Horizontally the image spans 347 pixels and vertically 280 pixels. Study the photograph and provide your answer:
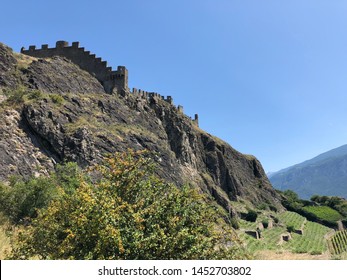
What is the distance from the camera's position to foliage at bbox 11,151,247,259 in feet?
30.2

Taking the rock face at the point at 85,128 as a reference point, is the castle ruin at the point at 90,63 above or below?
above

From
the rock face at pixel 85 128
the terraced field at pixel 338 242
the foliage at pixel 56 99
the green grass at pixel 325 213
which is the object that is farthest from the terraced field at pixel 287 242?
the foliage at pixel 56 99

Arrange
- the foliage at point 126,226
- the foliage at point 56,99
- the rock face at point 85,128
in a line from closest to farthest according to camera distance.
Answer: the foliage at point 126,226 → the rock face at point 85,128 → the foliage at point 56,99

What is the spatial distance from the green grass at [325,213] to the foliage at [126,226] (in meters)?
118

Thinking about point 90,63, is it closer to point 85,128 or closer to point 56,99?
point 56,99

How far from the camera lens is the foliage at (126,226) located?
921 cm

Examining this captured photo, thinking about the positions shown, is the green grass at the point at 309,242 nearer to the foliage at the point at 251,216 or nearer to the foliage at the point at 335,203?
the foliage at the point at 251,216

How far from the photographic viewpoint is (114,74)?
63.3 meters

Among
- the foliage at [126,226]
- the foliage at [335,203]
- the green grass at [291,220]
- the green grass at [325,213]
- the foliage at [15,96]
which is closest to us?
the foliage at [126,226]

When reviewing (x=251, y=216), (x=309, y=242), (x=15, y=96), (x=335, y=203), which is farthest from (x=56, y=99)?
(x=335, y=203)

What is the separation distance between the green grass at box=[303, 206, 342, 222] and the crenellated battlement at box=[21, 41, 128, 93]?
89630mm

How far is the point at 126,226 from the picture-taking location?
9773 millimetres
